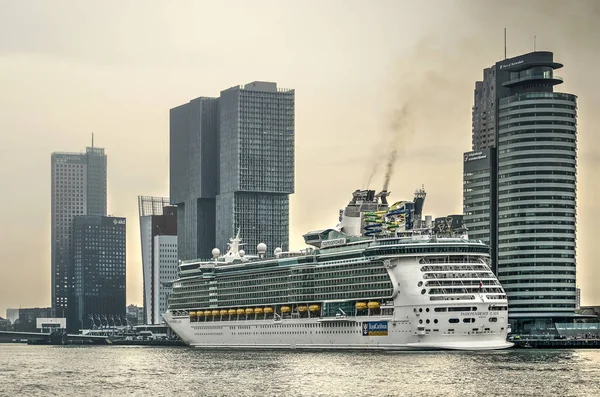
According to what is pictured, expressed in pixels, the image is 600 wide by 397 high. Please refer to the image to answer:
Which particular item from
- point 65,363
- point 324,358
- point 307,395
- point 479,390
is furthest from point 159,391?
point 65,363

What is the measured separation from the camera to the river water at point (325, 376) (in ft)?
395

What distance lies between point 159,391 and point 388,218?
7779 centimetres

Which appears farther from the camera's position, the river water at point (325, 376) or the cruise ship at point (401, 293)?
the cruise ship at point (401, 293)

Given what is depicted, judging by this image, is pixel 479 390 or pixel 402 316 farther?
pixel 402 316

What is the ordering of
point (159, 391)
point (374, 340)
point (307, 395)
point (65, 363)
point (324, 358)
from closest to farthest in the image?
point (307, 395), point (159, 391), point (324, 358), point (374, 340), point (65, 363)

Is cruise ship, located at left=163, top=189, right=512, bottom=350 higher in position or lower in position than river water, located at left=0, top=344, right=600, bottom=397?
higher

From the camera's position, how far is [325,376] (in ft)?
446

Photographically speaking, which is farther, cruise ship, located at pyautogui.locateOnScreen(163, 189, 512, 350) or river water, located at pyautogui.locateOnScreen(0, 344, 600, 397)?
cruise ship, located at pyautogui.locateOnScreen(163, 189, 512, 350)

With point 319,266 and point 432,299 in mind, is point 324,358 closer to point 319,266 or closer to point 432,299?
point 432,299

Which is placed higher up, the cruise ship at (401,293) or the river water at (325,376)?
the cruise ship at (401,293)

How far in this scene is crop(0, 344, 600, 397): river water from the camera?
395ft

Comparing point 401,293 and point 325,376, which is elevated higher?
point 401,293

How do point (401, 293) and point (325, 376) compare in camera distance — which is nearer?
point (325, 376)

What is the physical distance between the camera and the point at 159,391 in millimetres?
124125
